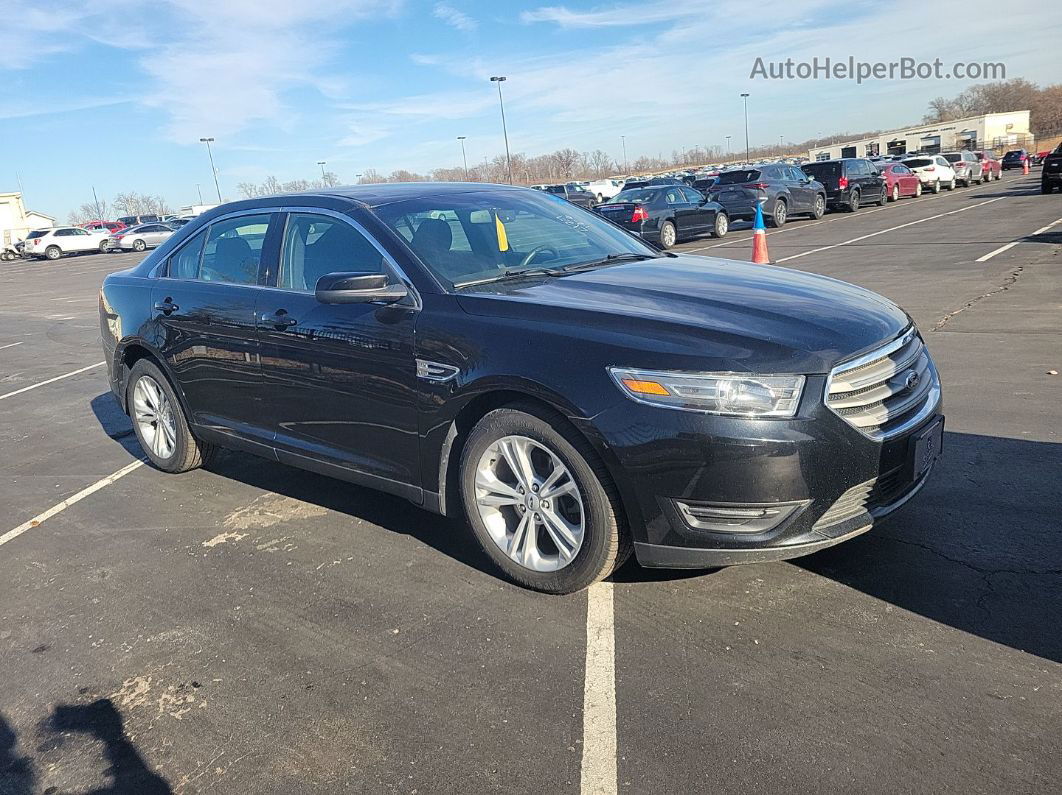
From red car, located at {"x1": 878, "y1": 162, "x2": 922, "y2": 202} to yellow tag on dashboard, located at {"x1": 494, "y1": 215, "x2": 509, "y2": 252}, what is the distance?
3146 centimetres

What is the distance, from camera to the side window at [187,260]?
516 centimetres

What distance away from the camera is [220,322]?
4.73 m

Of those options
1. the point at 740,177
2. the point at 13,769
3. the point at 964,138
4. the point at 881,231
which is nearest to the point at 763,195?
the point at 740,177

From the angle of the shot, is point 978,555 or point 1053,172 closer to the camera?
point 978,555

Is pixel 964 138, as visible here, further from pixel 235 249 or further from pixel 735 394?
pixel 735 394

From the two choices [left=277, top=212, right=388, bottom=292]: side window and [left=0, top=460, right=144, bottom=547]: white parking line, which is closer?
[left=277, top=212, right=388, bottom=292]: side window

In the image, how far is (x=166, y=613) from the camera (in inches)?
144

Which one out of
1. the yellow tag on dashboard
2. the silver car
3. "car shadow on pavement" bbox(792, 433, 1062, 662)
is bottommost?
"car shadow on pavement" bbox(792, 433, 1062, 662)

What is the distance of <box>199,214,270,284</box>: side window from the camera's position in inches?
183

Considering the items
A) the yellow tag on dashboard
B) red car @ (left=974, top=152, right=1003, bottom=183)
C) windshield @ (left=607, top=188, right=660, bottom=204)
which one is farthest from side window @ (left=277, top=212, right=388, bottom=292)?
red car @ (left=974, top=152, right=1003, bottom=183)

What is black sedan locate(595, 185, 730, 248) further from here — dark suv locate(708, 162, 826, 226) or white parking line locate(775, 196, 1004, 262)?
white parking line locate(775, 196, 1004, 262)

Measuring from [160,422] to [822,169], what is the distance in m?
28.8

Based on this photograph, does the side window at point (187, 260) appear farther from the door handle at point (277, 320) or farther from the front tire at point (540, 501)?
the front tire at point (540, 501)

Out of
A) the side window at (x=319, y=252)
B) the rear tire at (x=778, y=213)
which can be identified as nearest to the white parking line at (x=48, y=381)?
the side window at (x=319, y=252)
